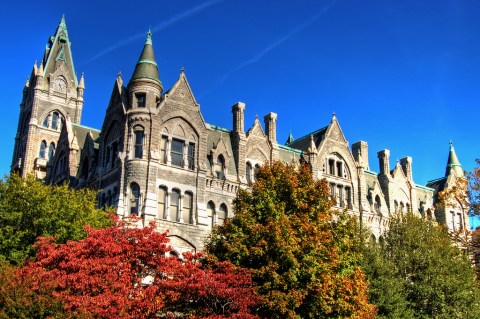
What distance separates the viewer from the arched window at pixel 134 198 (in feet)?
143

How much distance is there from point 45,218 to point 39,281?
8618mm

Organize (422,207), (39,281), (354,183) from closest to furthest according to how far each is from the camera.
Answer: (39,281) → (354,183) → (422,207)

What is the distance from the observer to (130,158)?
44.4 m

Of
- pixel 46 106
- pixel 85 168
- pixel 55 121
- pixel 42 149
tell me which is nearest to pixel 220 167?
pixel 85 168

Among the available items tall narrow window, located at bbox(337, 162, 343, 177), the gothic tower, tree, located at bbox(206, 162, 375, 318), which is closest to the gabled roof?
the gothic tower

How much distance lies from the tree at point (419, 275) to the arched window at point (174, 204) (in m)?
13.6

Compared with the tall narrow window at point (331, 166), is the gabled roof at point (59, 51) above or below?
above

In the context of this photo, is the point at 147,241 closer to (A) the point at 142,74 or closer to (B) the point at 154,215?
(B) the point at 154,215

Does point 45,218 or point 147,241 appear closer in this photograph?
point 147,241

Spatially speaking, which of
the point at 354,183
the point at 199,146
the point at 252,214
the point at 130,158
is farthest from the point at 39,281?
the point at 354,183

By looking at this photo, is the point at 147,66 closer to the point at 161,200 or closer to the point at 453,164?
the point at 161,200

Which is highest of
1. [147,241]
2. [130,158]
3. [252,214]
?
[130,158]

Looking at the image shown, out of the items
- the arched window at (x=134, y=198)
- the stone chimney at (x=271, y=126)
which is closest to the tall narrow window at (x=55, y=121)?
the stone chimney at (x=271, y=126)

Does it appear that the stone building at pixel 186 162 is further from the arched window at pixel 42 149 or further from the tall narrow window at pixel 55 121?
the tall narrow window at pixel 55 121
